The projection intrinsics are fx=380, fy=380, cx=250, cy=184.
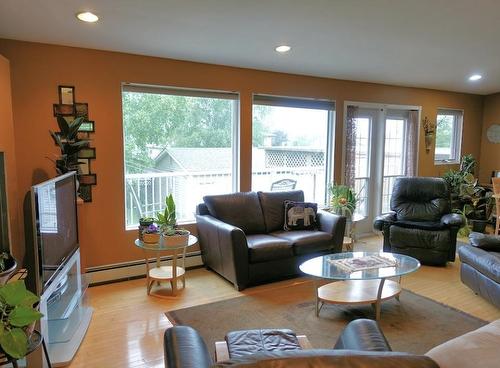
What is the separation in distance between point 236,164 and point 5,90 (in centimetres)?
246

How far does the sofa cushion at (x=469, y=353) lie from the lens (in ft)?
3.45

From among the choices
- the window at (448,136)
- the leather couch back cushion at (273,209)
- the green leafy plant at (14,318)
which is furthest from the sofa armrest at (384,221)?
the green leafy plant at (14,318)

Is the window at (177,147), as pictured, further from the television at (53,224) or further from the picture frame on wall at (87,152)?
the television at (53,224)

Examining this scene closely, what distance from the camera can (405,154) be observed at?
6203 millimetres

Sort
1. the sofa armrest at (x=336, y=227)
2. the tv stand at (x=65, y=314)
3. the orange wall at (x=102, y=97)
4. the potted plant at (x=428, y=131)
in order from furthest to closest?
the potted plant at (x=428, y=131) < the sofa armrest at (x=336, y=227) < the orange wall at (x=102, y=97) < the tv stand at (x=65, y=314)

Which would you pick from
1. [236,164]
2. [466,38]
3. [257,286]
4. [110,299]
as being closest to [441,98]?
[466,38]

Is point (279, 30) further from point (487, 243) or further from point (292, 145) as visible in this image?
point (487, 243)

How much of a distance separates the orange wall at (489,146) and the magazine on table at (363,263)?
493 centimetres

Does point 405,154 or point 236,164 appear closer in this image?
point 236,164

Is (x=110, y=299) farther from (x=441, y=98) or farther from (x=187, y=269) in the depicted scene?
(x=441, y=98)

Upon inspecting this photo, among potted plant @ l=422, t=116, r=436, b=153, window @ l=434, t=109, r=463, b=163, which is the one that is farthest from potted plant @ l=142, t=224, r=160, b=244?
window @ l=434, t=109, r=463, b=163

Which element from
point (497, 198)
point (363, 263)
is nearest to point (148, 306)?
point (363, 263)

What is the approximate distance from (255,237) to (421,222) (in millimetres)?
2151

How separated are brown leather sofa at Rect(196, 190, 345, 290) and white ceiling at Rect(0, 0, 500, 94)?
1556 mm
